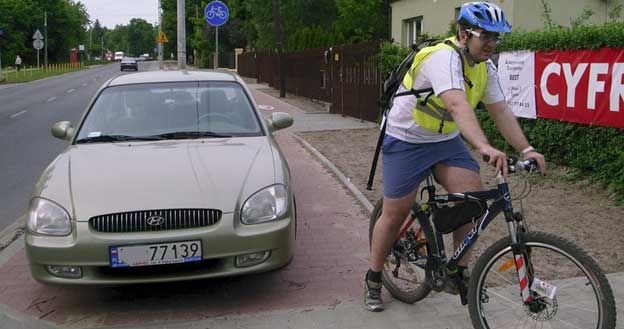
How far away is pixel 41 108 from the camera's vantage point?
71.0 ft

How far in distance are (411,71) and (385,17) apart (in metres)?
32.8

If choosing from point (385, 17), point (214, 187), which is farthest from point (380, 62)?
point (385, 17)

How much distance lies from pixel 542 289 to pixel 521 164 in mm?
625

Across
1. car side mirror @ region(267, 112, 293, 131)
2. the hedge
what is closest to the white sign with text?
the hedge

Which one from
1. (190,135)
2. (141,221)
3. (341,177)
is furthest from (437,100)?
(341,177)

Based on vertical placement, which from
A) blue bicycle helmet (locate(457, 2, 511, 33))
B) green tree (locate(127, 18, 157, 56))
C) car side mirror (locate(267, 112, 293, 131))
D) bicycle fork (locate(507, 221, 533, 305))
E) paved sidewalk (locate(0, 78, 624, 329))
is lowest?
paved sidewalk (locate(0, 78, 624, 329))

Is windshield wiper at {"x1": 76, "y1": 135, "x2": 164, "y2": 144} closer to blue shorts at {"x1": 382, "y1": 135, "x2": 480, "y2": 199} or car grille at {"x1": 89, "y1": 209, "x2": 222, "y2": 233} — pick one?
car grille at {"x1": 89, "y1": 209, "x2": 222, "y2": 233}

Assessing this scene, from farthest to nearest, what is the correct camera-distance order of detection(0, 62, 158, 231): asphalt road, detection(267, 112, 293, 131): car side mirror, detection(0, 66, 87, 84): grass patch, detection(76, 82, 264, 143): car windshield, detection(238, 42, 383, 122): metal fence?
detection(0, 66, 87, 84): grass patch → detection(238, 42, 383, 122): metal fence → detection(0, 62, 158, 231): asphalt road → detection(267, 112, 293, 131): car side mirror → detection(76, 82, 264, 143): car windshield

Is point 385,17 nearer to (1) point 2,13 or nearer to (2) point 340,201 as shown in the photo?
(2) point 340,201

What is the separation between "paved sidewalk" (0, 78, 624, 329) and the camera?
4.24 metres

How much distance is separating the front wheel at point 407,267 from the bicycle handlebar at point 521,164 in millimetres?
997

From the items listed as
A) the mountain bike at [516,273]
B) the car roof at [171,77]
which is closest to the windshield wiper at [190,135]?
the car roof at [171,77]

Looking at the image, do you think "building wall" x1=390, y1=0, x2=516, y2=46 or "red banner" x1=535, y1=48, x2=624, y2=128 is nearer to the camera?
"red banner" x1=535, y1=48, x2=624, y2=128

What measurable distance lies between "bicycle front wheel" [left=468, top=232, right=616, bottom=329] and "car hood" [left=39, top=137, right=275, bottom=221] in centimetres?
163
